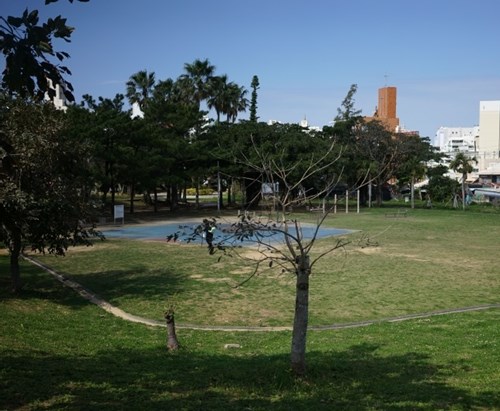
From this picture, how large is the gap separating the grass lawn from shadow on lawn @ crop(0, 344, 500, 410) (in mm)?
22

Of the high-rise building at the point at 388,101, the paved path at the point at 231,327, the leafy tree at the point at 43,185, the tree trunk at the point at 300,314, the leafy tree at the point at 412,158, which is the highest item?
the high-rise building at the point at 388,101

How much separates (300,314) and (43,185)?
902cm

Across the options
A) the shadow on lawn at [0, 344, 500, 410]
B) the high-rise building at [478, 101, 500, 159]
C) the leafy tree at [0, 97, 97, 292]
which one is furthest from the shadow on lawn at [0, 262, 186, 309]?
the high-rise building at [478, 101, 500, 159]

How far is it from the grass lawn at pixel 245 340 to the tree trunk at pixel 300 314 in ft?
0.76

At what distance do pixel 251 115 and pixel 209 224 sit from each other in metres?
52.5

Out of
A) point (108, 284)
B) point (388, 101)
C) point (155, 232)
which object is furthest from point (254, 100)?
point (388, 101)

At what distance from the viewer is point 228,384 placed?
6.62 m

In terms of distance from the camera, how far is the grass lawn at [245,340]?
608 centimetres

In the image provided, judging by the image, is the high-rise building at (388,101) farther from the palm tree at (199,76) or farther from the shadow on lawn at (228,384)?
the shadow on lawn at (228,384)

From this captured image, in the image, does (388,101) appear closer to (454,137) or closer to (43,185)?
(454,137)

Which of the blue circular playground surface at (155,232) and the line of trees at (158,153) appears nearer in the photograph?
the line of trees at (158,153)

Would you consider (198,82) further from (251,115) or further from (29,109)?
(29,109)

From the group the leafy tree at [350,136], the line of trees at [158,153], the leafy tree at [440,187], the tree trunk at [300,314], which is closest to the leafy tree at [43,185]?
the line of trees at [158,153]

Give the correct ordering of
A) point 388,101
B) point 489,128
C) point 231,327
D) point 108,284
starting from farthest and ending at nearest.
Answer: point 388,101, point 489,128, point 108,284, point 231,327
